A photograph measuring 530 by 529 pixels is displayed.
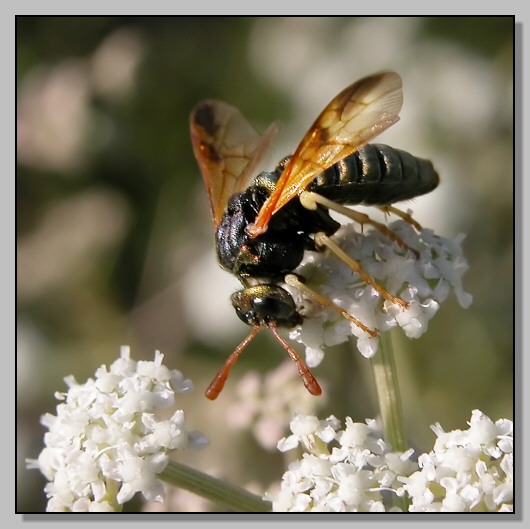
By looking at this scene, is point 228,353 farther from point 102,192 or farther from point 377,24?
point 377,24

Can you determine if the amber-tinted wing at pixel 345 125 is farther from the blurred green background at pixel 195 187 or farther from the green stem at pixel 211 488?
the blurred green background at pixel 195 187

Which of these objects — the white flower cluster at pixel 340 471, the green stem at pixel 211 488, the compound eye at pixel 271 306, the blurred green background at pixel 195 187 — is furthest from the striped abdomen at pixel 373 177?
the blurred green background at pixel 195 187

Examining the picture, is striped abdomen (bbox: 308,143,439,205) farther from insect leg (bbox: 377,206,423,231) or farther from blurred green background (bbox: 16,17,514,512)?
blurred green background (bbox: 16,17,514,512)

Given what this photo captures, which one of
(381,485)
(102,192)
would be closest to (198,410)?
(102,192)

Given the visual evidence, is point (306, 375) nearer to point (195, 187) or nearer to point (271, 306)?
Result: point (271, 306)

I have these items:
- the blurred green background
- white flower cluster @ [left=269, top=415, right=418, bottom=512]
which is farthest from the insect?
Result: the blurred green background

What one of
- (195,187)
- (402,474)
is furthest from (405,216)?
(195,187)
